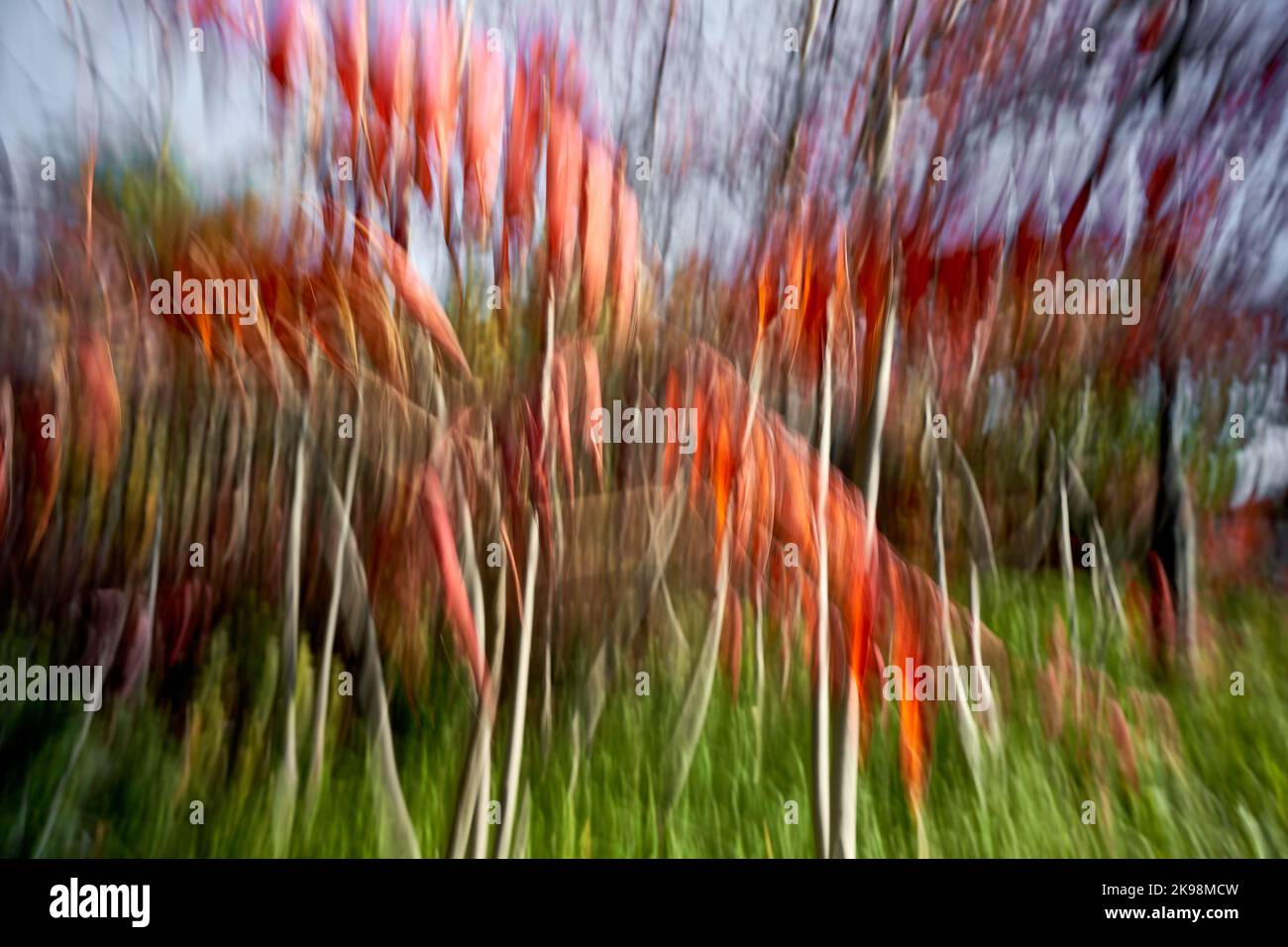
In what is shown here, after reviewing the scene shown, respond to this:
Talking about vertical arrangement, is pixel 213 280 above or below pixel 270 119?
below

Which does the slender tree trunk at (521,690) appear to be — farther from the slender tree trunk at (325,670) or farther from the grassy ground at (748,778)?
the slender tree trunk at (325,670)

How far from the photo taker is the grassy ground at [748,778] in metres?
1.19

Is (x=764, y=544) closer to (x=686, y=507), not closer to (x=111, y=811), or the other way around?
(x=686, y=507)

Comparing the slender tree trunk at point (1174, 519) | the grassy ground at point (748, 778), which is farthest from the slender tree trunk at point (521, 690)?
the slender tree trunk at point (1174, 519)

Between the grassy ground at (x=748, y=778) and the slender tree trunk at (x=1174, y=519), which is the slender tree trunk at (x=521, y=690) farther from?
the slender tree trunk at (x=1174, y=519)

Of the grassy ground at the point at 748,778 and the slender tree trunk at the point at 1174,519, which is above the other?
the slender tree trunk at the point at 1174,519

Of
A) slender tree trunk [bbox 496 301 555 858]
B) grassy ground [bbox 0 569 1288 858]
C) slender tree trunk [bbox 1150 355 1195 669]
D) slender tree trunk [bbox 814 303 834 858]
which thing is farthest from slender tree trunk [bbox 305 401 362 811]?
slender tree trunk [bbox 1150 355 1195 669]

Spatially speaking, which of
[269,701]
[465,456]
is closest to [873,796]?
[465,456]

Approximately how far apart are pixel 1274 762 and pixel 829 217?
1.18 metres

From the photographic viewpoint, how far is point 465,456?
47.9 inches

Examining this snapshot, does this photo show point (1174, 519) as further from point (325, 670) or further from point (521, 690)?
point (325, 670)

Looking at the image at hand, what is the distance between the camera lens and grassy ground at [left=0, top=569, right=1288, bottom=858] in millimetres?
1188
